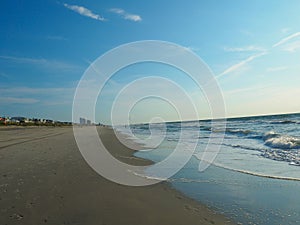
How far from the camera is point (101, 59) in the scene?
10.6 metres

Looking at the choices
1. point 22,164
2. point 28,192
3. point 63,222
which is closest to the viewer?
point 63,222

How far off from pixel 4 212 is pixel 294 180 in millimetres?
7017

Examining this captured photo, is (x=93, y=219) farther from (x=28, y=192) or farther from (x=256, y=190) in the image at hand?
(x=256, y=190)

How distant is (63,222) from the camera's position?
436cm

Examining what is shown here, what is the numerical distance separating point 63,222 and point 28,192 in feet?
6.63

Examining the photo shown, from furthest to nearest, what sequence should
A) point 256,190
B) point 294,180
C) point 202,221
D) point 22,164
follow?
point 22,164 < point 294,180 < point 256,190 < point 202,221

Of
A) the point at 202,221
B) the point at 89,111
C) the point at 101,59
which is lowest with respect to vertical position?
the point at 202,221

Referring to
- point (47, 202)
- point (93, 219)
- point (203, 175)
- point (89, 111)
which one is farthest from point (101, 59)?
point (93, 219)

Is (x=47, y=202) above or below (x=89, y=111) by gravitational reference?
below

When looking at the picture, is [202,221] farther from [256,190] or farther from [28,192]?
[28,192]

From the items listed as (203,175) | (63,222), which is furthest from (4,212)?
(203,175)

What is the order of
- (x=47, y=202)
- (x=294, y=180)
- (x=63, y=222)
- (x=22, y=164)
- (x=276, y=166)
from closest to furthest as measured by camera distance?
(x=63, y=222), (x=47, y=202), (x=294, y=180), (x=22, y=164), (x=276, y=166)

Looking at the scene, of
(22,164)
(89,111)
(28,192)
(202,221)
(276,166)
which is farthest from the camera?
(89,111)

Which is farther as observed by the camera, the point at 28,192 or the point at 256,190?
the point at 256,190
